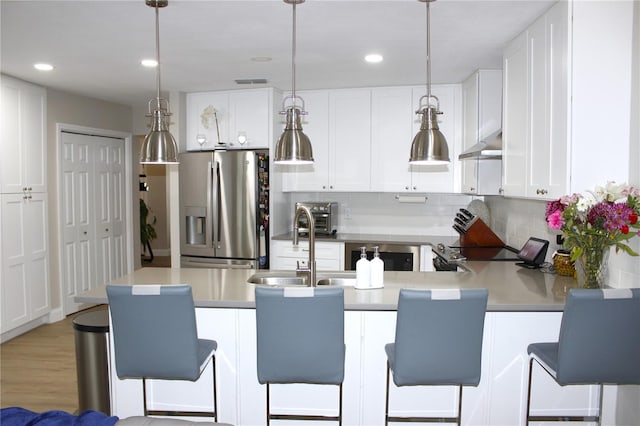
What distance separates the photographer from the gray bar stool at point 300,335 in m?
2.19

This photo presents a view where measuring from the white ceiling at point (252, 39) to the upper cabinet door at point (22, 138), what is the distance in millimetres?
188

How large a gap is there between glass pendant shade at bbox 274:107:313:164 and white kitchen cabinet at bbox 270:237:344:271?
Result: 250 cm

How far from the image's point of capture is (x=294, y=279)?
3207mm

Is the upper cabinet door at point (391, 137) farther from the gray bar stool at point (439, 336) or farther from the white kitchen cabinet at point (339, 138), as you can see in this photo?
the gray bar stool at point (439, 336)

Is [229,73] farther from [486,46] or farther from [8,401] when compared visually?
[8,401]

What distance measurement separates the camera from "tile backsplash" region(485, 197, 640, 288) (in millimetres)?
2611

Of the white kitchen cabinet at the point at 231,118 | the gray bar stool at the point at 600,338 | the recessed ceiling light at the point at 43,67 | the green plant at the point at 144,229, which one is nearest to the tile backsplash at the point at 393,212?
the white kitchen cabinet at the point at 231,118

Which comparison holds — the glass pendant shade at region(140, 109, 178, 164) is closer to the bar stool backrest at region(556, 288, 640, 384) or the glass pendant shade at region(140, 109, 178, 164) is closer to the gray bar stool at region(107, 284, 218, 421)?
the gray bar stool at region(107, 284, 218, 421)

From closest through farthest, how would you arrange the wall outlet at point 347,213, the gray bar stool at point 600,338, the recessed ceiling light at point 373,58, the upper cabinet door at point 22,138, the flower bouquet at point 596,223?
1. the gray bar stool at point 600,338
2. the flower bouquet at point 596,223
3. the recessed ceiling light at point 373,58
4. the upper cabinet door at point 22,138
5. the wall outlet at point 347,213

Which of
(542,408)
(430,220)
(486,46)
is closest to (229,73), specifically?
(486,46)

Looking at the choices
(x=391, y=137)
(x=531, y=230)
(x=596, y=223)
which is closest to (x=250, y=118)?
(x=391, y=137)

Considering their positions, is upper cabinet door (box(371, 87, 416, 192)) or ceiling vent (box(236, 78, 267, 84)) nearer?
ceiling vent (box(236, 78, 267, 84))

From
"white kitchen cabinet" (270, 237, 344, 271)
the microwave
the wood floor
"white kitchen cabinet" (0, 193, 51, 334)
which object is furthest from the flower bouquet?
"white kitchen cabinet" (0, 193, 51, 334)

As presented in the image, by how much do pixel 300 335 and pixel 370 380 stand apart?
25.6 inches
